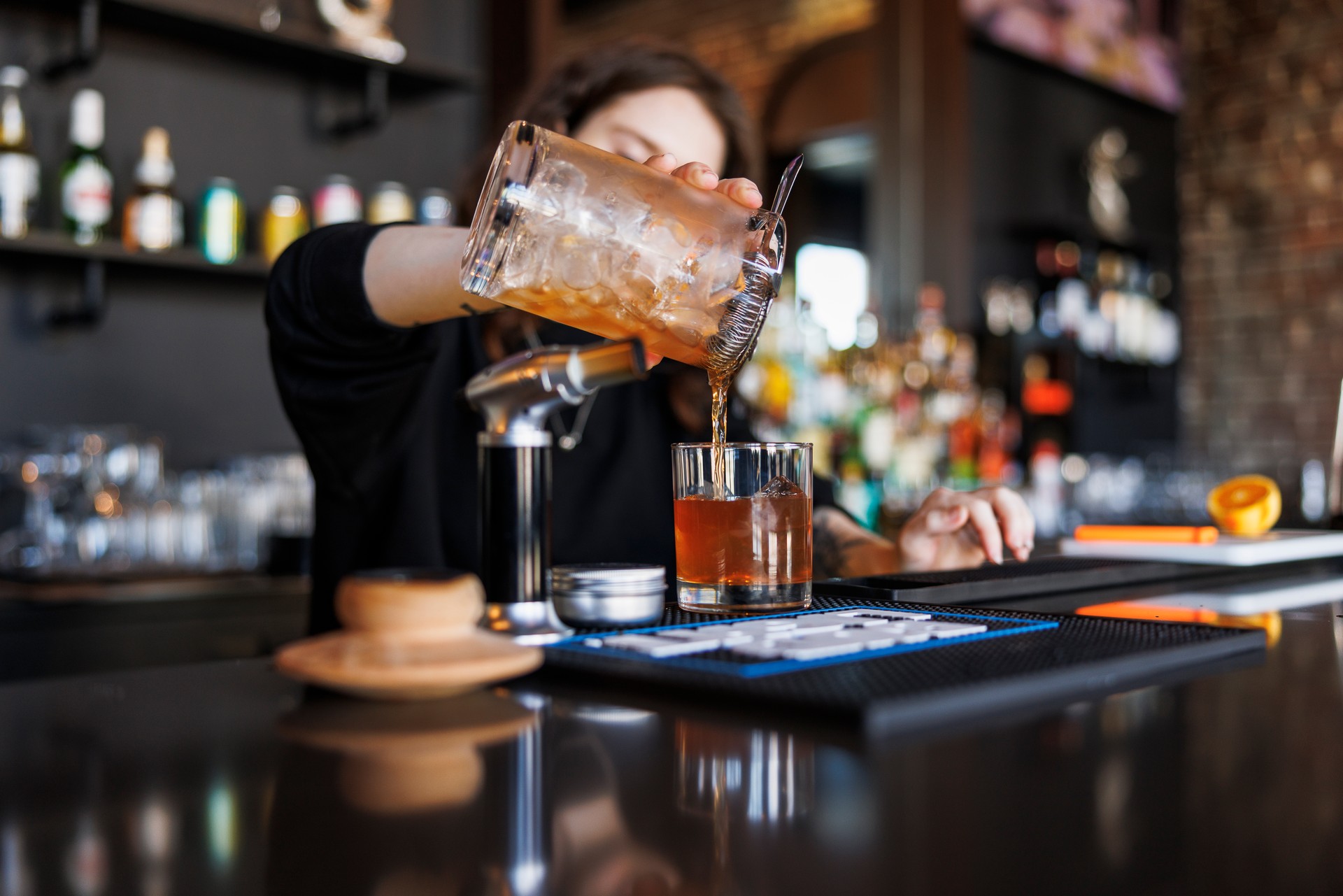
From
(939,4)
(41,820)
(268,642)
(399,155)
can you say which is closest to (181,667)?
(41,820)

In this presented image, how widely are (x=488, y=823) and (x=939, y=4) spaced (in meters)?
4.13

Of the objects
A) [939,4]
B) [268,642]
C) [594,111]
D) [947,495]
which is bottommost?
[268,642]

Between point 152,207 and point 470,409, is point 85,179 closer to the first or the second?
point 152,207

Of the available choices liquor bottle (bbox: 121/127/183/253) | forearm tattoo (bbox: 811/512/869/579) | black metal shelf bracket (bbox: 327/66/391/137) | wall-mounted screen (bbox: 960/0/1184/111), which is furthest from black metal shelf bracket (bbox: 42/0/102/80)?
wall-mounted screen (bbox: 960/0/1184/111)

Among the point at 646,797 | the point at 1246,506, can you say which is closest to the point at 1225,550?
the point at 1246,506

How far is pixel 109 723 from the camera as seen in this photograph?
2.09ft

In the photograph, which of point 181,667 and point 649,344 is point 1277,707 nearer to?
point 649,344

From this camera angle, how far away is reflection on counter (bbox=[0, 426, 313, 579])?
219cm

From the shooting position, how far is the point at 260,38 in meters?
2.54

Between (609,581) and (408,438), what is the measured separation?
27.4 inches

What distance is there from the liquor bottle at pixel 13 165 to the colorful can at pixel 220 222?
313mm

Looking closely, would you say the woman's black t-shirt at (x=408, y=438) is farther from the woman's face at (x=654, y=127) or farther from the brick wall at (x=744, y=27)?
the brick wall at (x=744, y=27)

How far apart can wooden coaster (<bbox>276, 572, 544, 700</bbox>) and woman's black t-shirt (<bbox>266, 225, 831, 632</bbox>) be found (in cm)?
24

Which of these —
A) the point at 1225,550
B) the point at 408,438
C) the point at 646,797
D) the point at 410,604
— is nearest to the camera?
the point at 646,797
